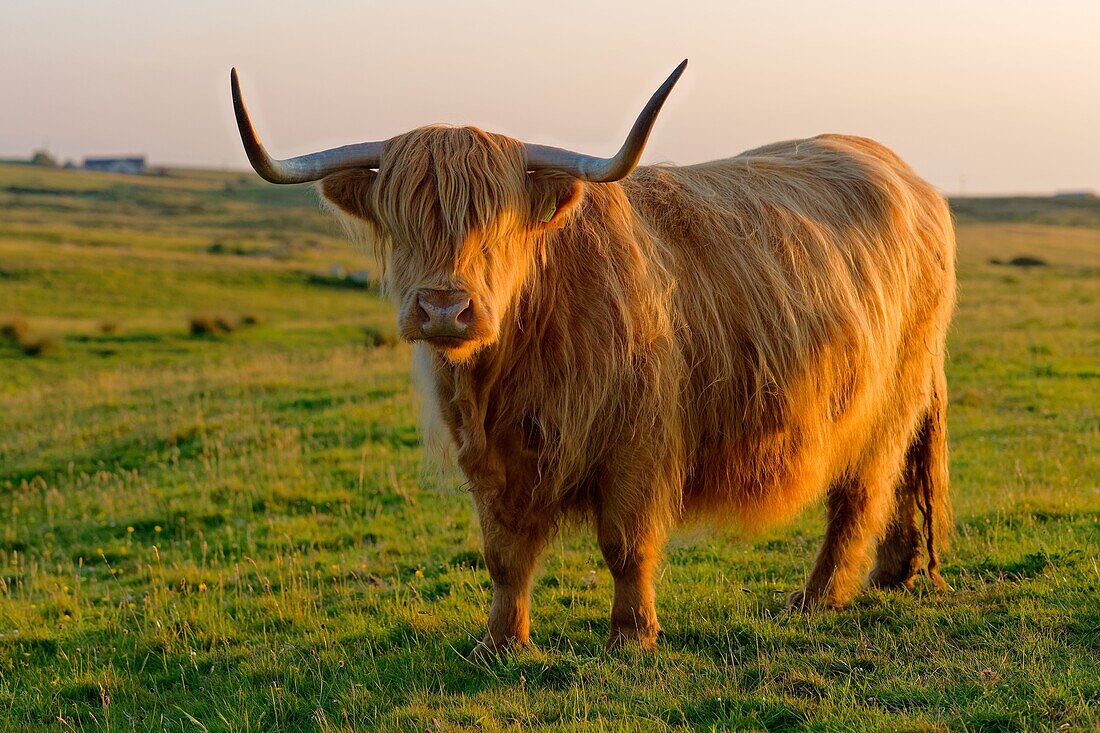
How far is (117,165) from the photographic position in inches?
5615

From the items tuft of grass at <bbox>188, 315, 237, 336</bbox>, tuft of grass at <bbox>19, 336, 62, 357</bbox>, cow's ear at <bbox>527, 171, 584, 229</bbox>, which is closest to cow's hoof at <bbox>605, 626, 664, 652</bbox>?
cow's ear at <bbox>527, 171, 584, 229</bbox>

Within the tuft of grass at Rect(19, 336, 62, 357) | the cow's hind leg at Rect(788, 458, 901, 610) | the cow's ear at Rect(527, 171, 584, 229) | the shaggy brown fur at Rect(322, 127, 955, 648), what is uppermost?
the cow's ear at Rect(527, 171, 584, 229)

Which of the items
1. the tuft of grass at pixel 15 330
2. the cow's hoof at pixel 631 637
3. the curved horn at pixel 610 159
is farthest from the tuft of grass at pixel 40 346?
the curved horn at pixel 610 159

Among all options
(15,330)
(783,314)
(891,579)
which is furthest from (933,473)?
(15,330)

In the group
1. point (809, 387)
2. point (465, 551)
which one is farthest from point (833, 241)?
point (465, 551)

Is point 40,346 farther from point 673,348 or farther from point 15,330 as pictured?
point 673,348

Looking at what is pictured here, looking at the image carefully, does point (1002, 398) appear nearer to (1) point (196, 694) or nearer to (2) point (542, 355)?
(2) point (542, 355)

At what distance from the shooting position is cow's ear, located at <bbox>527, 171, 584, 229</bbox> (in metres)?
4.10

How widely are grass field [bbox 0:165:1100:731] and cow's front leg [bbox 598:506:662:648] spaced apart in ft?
0.50

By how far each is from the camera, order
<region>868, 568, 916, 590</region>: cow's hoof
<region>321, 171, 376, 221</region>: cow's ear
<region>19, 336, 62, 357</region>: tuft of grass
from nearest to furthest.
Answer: <region>321, 171, 376, 221</region>: cow's ear < <region>868, 568, 916, 590</region>: cow's hoof < <region>19, 336, 62, 357</region>: tuft of grass

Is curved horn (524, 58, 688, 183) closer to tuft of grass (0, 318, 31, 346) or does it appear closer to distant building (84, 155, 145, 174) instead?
tuft of grass (0, 318, 31, 346)

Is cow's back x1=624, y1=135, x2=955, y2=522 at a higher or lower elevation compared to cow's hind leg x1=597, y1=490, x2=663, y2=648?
higher

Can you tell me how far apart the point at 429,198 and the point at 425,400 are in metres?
1.16

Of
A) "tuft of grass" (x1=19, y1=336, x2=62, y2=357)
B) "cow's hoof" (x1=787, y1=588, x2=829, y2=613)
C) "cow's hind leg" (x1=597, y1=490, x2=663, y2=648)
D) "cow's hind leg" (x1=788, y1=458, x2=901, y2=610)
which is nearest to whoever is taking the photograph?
"cow's hind leg" (x1=597, y1=490, x2=663, y2=648)
